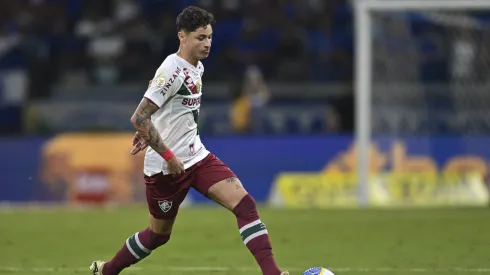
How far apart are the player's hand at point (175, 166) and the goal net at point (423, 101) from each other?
1068 cm

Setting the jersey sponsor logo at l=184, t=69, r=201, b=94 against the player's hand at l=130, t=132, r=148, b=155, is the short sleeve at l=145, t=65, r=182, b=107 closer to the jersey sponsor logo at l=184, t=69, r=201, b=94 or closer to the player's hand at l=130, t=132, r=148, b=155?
the jersey sponsor logo at l=184, t=69, r=201, b=94

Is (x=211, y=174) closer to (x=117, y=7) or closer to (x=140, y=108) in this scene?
(x=140, y=108)

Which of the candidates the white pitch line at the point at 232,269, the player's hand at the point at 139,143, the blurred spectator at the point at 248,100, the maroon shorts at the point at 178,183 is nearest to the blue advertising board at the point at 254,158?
the blurred spectator at the point at 248,100

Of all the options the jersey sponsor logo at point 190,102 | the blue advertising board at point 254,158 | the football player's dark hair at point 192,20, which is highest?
the blue advertising board at point 254,158

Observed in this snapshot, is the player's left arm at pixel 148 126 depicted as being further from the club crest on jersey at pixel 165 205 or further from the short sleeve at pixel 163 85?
the club crest on jersey at pixel 165 205

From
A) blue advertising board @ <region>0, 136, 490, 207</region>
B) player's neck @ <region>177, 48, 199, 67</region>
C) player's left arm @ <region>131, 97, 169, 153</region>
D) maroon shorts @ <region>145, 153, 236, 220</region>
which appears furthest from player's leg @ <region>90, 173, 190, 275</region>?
blue advertising board @ <region>0, 136, 490, 207</region>

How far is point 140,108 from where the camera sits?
7.75 metres

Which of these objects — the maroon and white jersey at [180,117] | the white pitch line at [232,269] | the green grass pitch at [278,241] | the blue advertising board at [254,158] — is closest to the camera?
the maroon and white jersey at [180,117]

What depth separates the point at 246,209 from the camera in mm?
7848

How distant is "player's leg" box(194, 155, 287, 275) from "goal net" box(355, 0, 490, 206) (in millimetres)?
10370

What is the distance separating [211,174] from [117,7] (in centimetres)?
1947

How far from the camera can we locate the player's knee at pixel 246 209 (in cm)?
782

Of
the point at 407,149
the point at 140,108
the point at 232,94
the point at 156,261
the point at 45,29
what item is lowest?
the point at 156,261

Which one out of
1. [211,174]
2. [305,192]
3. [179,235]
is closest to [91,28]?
[305,192]
